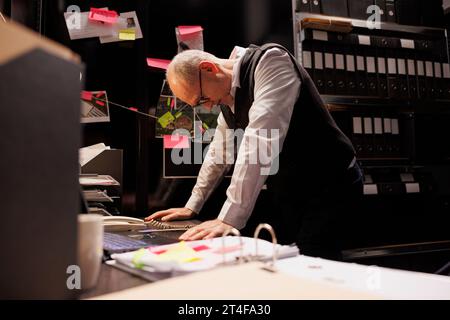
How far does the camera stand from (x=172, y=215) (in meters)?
1.45

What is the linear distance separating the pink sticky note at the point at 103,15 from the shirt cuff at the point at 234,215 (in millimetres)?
1354

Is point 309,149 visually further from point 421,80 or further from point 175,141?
point 421,80

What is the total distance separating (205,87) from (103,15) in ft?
2.83

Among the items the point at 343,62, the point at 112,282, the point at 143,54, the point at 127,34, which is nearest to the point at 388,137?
the point at 343,62

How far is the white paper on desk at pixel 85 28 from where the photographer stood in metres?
1.88

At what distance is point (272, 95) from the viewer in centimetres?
121

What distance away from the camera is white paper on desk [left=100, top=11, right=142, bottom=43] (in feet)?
6.32

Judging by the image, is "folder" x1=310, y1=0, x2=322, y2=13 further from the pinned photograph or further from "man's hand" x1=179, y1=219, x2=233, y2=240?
"man's hand" x1=179, y1=219, x2=233, y2=240

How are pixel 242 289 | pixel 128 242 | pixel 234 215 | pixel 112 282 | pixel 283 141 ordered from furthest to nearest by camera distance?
pixel 283 141, pixel 234 215, pixel 128 242, pixel 112 282, pixel 242 289

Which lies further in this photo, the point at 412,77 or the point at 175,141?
the point at 412,77

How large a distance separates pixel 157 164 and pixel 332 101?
1006 mm

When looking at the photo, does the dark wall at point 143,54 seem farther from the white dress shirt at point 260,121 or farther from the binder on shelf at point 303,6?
the white dress shirt at point 260,121

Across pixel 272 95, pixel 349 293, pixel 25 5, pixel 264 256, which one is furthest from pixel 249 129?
pixel 25 5

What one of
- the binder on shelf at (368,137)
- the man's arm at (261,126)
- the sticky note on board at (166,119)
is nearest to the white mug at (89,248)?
the man's arm at (261,126)
